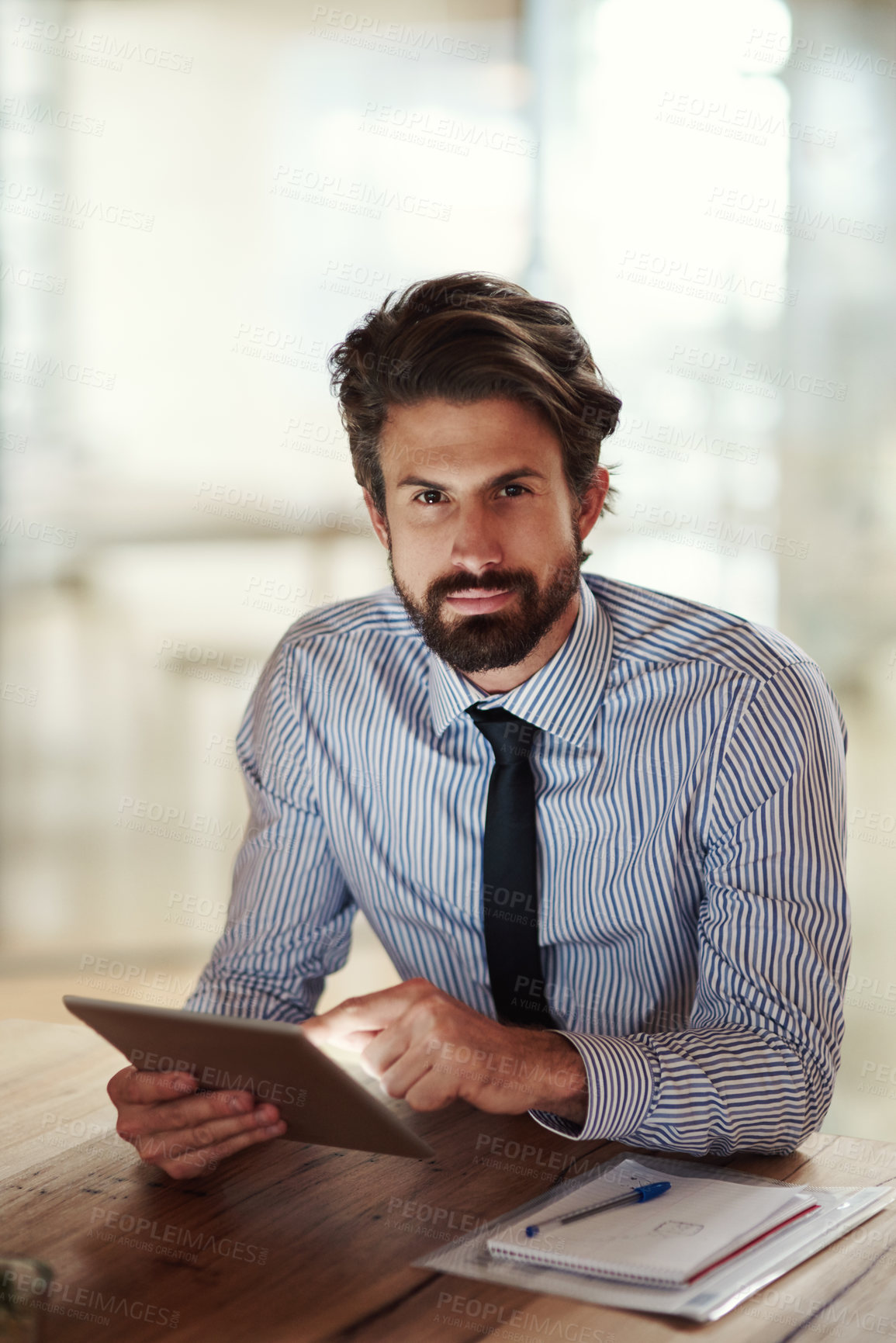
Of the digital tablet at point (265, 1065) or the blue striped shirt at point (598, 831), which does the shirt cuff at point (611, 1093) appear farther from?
the digital tablet at point (265, 1065)

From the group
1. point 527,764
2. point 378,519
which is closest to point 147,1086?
point 527,764

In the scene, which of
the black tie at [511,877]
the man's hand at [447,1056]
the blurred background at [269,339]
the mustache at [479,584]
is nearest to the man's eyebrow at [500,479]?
the mustache at [479,584]

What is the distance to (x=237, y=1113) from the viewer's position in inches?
46.4

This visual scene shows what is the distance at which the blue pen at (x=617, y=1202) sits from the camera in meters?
1.02

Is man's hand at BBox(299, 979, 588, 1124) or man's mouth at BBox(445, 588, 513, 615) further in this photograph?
man's mouth at BBox(445, 588, 513, 615)

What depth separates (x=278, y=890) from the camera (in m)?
1.64

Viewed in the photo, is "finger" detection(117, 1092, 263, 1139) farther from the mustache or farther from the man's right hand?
Result: the mustache

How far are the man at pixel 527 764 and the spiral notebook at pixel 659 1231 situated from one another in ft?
0.69

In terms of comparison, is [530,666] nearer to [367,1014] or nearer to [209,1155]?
[367,1014]

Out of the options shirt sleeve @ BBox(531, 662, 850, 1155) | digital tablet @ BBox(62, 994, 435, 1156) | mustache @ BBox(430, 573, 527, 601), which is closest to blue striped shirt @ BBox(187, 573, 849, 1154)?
shirt sleeve @ BBox(531, 662, 850, 1155)

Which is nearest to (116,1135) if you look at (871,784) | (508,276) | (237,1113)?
(237,1113)

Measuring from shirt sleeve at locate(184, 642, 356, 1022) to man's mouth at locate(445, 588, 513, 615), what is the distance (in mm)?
321

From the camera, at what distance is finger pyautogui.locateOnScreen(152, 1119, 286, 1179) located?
1.15 metres

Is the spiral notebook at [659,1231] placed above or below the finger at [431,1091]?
below
